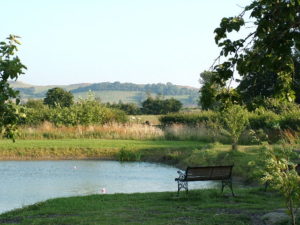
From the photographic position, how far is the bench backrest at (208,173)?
48.1ft

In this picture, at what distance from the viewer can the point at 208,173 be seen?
14781 mm

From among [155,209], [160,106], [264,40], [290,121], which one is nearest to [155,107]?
[160,106]

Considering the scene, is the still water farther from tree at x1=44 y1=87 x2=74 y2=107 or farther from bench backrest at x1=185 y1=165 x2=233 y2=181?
tree at x1=44 y1=87 x2=74 y2=107

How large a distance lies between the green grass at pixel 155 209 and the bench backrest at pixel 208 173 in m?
0.38

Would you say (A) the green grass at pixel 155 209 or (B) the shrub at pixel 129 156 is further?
(B) the shrub at pixel 129 156

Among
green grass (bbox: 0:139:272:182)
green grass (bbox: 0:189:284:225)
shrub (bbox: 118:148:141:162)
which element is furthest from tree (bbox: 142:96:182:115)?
green grass (bbox: 0:189:284:225)

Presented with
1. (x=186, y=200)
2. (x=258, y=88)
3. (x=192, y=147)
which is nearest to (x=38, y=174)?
(x=192, y=147)

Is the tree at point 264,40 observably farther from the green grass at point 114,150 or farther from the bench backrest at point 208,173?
the green grass at point 114,150

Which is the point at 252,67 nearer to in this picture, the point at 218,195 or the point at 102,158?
the point at 218,195

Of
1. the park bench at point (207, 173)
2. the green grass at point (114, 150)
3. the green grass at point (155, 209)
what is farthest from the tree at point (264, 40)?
the green grass at point (114, 150)

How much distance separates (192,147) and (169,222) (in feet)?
59.7

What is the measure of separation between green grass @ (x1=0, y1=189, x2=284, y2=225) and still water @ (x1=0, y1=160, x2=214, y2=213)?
2.64 meters

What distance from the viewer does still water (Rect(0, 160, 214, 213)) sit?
18.2 m

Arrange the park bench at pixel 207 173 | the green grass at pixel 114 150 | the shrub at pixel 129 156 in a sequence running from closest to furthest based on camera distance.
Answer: the park bench at pixel 207 173, the green grass at pixel 114 150, the shrub at pixel 129 156
